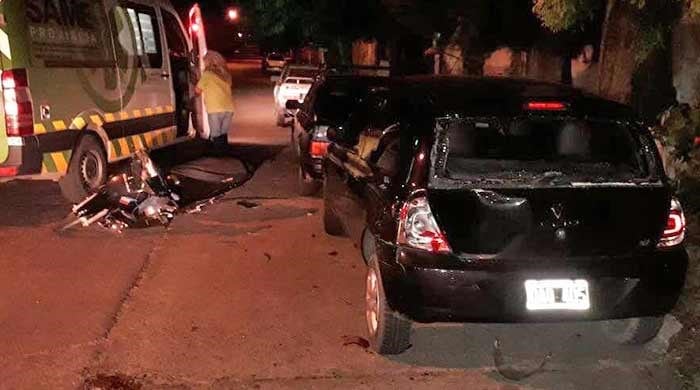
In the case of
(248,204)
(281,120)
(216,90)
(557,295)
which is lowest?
(281,120)

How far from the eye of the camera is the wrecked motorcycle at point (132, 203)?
8188mm

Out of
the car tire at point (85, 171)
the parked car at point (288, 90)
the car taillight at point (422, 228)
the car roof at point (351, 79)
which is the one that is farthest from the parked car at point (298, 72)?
the car taillight at point (422, 228)

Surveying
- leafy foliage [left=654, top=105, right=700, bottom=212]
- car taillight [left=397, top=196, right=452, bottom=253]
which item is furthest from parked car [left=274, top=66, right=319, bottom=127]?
car taillight [left=397, top=196, right=452, bottom=253]

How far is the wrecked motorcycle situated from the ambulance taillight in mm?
1076

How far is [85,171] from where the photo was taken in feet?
29.7

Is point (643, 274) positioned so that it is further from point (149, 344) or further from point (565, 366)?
point (149, 344)

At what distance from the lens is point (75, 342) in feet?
16.6

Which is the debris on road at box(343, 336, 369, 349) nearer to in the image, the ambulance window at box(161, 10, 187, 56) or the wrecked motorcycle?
the wrecked motorcycle

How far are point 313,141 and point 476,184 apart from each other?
4819 mm

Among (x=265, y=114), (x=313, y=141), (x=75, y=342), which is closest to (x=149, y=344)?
(x=75, y=342)

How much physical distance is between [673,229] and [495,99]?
Result: 4.14 ft

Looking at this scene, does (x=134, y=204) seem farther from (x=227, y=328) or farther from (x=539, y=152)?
(x=539, y=152)

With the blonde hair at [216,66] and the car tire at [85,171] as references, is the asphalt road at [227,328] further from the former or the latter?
the blonde hair at [216,66]

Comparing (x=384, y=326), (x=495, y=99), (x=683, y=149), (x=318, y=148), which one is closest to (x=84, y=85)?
(x=318, y=148)
